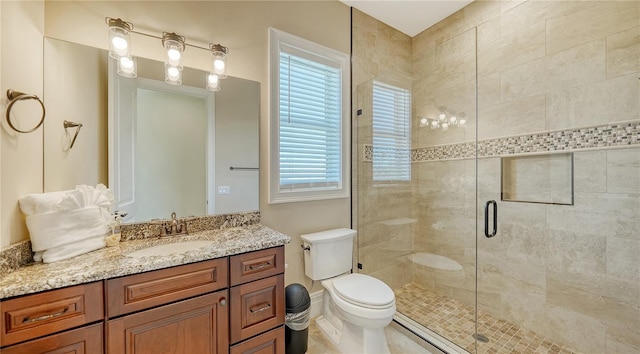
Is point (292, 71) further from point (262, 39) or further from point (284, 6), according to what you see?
point (284, 6)

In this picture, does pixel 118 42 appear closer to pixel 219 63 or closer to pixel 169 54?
pixel 169 54

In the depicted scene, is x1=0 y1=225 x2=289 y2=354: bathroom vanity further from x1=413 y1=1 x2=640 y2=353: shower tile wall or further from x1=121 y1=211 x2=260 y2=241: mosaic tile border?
x1=413 y1=1 x2=640 y2=353: shower tile wall

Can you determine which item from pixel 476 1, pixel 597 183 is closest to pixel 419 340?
pixel 597 183

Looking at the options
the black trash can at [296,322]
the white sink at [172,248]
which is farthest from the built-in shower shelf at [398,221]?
the white sink at [172,248]

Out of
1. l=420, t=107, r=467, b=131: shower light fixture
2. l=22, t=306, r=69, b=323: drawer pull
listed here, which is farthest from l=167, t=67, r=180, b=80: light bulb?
l=420, t=107, r=467, b=131: shower light fixture

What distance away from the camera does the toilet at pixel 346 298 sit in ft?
5.04

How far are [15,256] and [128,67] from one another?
102 centimetres

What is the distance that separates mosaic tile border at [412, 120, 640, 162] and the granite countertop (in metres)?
1.55

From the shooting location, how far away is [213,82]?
1654mm

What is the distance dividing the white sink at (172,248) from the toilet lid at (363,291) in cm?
92

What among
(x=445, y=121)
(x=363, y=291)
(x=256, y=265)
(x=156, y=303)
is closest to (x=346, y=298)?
(x=363, y=291)

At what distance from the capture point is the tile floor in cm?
Answer: 175

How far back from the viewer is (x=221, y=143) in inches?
68.7

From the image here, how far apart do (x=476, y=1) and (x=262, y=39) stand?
1.95 metres
